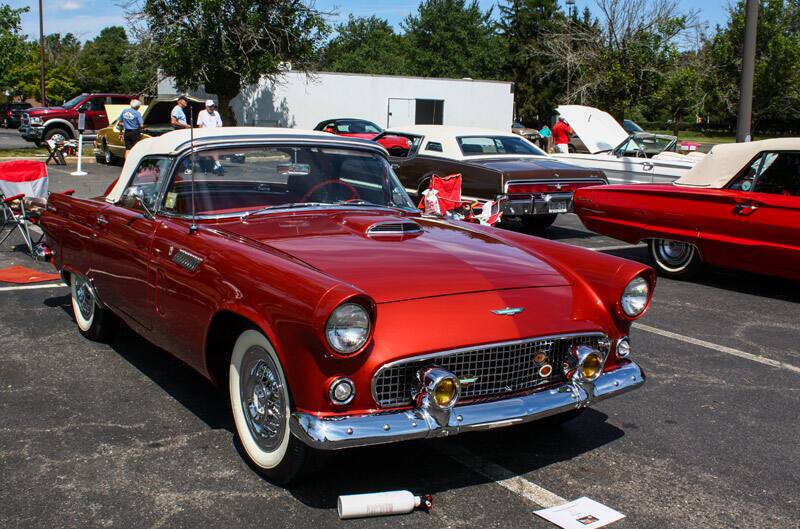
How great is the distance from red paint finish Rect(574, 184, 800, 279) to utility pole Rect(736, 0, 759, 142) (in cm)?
468

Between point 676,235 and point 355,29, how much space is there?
283 feet

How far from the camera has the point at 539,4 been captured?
64.0 m

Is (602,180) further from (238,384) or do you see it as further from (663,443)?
(238,384)

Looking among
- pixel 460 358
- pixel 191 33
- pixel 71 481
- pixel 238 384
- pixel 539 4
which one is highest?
pixel 539 4

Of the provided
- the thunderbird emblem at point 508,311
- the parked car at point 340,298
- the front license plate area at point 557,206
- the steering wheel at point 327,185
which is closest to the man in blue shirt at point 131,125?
the front license plate area at point 557,206

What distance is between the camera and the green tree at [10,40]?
23.8m

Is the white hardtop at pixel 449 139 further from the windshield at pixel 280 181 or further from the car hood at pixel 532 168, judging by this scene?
the windshield at pixel 280 181

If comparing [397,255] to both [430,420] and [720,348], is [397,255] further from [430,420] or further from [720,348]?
[720,348]

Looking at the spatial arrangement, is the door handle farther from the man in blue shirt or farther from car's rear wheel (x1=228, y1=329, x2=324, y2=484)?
the man in blue shirt

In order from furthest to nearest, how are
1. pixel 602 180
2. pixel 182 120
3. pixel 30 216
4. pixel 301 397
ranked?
pixel 182 120
pixel 602 180
pixel 30 216
pixel 301 397

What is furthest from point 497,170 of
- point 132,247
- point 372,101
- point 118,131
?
point 372,101

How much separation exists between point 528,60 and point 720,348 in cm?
5855

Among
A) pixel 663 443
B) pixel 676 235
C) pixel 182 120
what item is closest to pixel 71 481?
pixel 663 443

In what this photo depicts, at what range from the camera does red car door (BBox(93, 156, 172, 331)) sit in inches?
179
